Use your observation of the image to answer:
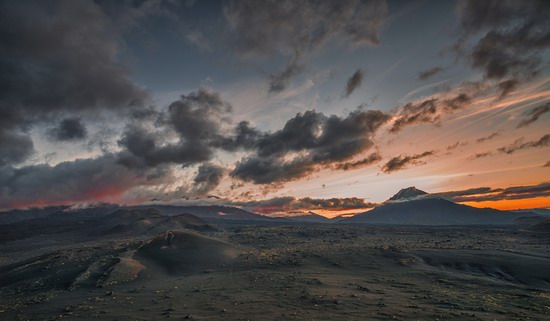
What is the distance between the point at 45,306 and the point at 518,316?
154ft

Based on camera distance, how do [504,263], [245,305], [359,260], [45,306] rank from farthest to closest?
[359,260] → [504,263] → [45,306] → [245,305]

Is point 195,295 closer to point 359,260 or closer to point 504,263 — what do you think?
point 359,260

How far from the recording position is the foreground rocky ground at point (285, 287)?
29.2 meters

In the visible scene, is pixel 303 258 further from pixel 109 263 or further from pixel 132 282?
pixel 109 263

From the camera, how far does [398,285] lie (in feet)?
132

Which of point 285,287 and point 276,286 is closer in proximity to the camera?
point 285,287

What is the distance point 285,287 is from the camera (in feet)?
127

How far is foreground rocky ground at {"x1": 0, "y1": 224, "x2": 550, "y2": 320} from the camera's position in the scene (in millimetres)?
29156

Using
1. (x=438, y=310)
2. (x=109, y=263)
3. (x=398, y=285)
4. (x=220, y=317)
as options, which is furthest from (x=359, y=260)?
(x=109, y=263)

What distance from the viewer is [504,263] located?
180ft

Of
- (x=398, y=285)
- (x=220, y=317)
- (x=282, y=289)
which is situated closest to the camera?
(x=220, y=317)

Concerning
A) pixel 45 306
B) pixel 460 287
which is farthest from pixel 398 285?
pixel 45 306

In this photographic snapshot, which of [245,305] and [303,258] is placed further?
[303,258]

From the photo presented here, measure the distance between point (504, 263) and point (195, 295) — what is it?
5249 cm
